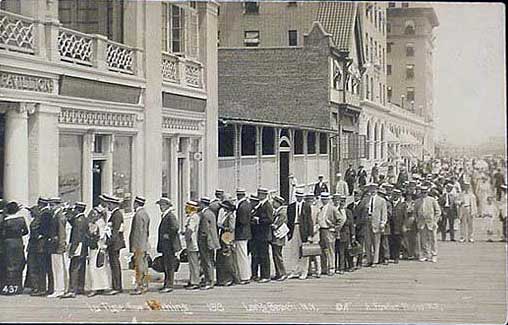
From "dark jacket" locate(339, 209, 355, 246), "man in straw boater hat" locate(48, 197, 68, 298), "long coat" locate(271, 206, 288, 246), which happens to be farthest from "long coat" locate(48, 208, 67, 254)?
"dark jacket" locate(339, 209, 355, 246)

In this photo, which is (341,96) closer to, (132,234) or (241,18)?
(241,18)

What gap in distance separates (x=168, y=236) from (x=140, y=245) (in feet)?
0.39

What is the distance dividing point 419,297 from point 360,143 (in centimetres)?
68

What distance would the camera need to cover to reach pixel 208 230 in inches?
143

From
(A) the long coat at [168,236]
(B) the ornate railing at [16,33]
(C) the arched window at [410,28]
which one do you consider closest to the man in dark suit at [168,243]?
(A) the long coat at [168,236]

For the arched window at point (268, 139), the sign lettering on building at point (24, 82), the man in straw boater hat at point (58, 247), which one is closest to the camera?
the sign lettering on building at point (24, 82)

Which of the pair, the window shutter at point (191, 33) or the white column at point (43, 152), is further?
the window shutter at point (191, 33)

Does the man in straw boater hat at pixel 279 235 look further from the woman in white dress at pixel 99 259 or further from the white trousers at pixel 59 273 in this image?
the white trousers at pixel 59 273

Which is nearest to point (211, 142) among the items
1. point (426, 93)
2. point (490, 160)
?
point (426, 93)

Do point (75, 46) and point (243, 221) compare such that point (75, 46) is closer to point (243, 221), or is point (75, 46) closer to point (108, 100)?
point (108, 100)

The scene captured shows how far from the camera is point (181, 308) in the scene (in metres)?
3.58

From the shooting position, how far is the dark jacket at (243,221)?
11.9 feet

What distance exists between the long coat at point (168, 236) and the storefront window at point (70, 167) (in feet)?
1.16

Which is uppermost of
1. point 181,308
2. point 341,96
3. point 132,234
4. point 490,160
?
point 341,96
